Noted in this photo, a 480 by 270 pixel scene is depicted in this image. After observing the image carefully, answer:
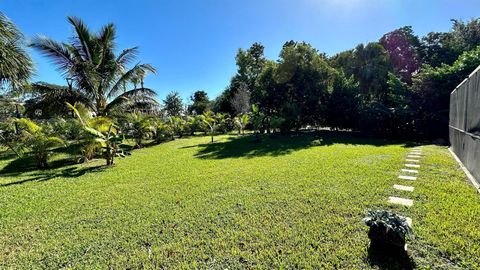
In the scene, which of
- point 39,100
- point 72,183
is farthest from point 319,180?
point 39,100

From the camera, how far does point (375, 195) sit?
3930mm

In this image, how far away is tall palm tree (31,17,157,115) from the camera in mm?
10062

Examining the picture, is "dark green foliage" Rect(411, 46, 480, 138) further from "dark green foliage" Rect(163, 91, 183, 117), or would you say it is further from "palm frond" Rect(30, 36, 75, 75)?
"dark green foliage" Rect(163, 91, 183, 117)

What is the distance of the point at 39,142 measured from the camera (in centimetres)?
730

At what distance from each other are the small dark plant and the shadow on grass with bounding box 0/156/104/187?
7.35 m

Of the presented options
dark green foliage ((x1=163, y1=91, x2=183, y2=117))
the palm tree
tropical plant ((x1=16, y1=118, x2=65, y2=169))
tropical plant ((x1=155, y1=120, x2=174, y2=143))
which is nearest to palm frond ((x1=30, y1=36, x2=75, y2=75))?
tropical plant ((x1=16, y1=118, x2=65, y2=169))

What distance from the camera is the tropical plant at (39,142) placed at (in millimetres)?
7250

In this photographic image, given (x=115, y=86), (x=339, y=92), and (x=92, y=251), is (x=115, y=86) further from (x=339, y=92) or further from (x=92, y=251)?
(x=339, y=92)

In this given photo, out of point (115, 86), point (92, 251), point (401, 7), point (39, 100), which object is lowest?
point (92, 251)

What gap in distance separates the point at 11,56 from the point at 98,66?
22.4ft

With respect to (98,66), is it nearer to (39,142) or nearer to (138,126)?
(138,126)

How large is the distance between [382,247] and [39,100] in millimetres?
13377

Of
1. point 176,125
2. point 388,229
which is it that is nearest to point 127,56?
point 176,125

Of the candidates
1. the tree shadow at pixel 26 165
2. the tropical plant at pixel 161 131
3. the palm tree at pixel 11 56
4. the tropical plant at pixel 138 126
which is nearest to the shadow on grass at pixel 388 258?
the palm tree at pixel 11 56
